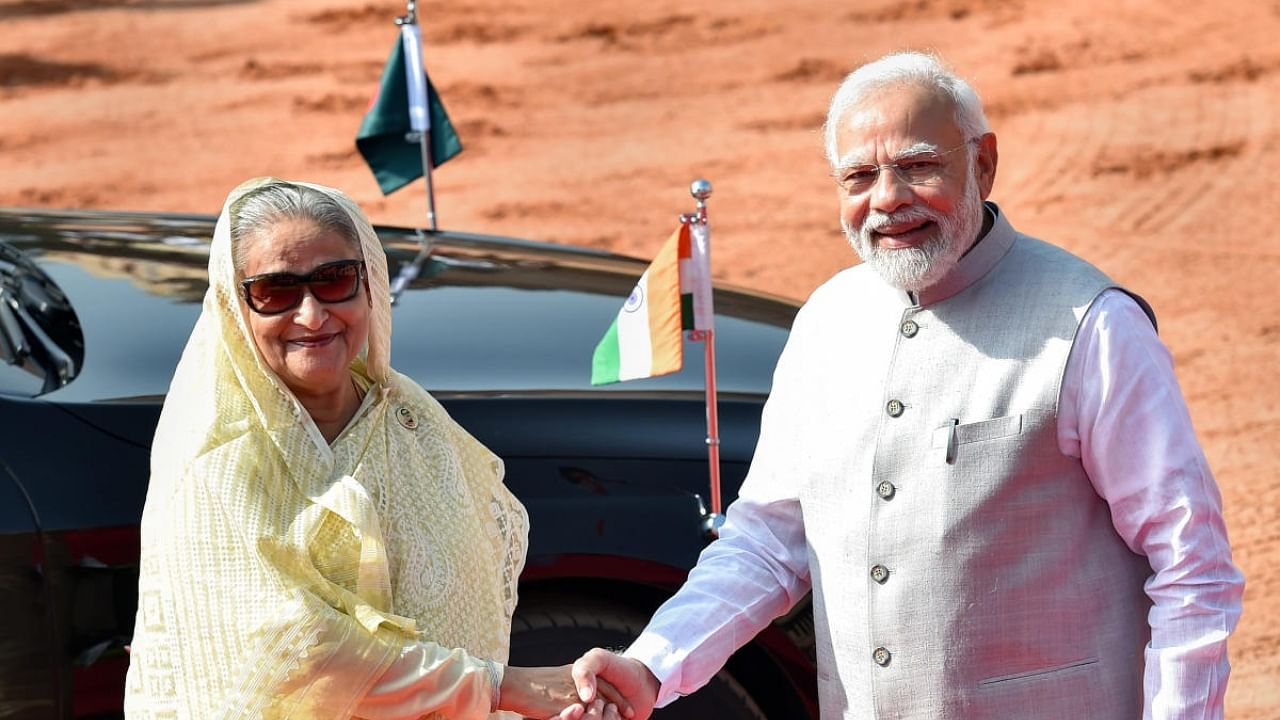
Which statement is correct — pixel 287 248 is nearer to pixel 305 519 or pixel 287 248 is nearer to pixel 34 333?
pixel 305 519

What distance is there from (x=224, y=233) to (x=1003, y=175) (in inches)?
307

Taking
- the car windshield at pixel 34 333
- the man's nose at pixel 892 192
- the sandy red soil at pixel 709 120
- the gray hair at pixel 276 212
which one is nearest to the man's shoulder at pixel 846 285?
the man's nose at pixel 892 192

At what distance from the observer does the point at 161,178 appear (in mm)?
11555

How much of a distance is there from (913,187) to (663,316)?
1.18 metres

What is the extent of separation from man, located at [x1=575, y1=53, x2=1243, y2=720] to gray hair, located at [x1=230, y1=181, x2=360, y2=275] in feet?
2.50

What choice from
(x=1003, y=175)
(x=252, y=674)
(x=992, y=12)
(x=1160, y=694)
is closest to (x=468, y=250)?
(x=252, y=674)

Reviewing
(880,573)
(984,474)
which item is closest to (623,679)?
(880,573)

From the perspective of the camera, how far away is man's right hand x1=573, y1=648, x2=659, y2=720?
2.58 meters

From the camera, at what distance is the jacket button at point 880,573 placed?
2.38m

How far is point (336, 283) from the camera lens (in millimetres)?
2475

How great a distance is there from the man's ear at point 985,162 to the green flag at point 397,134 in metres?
3.24

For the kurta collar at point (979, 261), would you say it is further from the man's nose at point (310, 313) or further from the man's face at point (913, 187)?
the man's nose at point (310, 313)

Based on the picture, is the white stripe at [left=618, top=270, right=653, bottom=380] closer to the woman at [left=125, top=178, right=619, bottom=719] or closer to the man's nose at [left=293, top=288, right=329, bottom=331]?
the woman at [left=125, top=178, right=619, bottom=719]

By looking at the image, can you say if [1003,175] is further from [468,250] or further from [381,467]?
[381,467]
